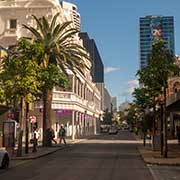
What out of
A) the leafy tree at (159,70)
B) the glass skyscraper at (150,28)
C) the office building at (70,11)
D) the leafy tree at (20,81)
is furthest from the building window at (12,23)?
the leafy tree at (159,70)

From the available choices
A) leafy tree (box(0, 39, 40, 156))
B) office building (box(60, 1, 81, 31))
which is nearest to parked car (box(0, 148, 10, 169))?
leafy tree (box(0, 39, 40, 156))

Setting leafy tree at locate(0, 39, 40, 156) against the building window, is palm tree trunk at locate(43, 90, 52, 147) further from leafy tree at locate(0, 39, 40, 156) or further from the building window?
the building window

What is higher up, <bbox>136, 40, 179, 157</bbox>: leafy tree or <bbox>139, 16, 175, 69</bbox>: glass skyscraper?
<bbox>139, 16, 175, 69</bbox>: glass skyscraper

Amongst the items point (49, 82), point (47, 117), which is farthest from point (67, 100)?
point (49, 82)

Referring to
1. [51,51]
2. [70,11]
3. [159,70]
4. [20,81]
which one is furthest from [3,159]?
[70,11]

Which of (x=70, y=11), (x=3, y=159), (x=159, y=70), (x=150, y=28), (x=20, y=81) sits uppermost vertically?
(x=70, y=11)

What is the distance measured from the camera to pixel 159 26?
310 ft

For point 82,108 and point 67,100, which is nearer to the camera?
point 67,100

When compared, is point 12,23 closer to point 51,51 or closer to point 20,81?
point 51,51

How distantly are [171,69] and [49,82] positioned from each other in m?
9.91

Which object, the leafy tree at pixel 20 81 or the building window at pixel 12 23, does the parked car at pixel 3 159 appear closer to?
the leafy tree at pixel 20 81

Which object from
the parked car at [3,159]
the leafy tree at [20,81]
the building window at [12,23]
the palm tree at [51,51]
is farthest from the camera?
the building window at [12,23]

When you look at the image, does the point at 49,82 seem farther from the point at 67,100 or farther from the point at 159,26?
the point at 159,26

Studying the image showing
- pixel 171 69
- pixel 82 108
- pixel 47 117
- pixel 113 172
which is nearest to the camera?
pixel 113 172
